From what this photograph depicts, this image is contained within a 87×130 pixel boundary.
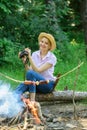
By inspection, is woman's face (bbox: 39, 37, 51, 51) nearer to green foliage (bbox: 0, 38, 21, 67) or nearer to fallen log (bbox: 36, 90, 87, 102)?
fallen log (bbox: 36, 90, 87, 102)

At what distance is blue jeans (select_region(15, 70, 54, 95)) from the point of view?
6.91 meters

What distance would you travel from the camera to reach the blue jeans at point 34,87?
6.91 meters

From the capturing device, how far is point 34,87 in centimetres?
689

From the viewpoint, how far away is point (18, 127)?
20.0ft

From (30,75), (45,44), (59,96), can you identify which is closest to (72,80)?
(59,96)

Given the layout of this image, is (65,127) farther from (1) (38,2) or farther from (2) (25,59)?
(1) (38,2)

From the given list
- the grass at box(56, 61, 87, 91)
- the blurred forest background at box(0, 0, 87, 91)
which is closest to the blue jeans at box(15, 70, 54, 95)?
the grass at box(56, 61, 87, 91)

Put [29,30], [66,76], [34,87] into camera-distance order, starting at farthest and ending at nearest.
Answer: [29,30]
[66,76]
[34,87]

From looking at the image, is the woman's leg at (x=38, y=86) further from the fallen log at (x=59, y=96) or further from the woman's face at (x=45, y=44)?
the woman's face at (x=45, y=44)

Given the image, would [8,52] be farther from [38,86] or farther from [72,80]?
[38,86]

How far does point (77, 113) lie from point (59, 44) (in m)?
4.92

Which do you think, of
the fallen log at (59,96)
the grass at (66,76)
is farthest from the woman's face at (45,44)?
the grass at (66,76)

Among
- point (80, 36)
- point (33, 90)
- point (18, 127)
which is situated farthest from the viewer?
point (80, 36)

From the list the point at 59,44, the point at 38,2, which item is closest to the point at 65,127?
the point at 59,44
